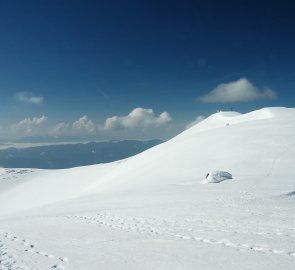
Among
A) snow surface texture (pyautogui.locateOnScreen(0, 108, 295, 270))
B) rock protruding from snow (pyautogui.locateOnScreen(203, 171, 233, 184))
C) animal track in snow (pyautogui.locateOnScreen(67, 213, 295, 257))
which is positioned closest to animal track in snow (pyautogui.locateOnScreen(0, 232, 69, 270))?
snow surface texture (pyautogui.locateOnScreen(0, 108, 295, 270))

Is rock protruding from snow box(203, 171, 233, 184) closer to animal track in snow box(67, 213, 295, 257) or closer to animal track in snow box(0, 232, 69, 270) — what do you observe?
animal track in snow box(67, 213, 295, 257)

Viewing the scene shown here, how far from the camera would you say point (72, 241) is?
41.5ft

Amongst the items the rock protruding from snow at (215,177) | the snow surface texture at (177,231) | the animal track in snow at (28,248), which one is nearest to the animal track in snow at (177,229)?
the snow surface texture at (177,231)

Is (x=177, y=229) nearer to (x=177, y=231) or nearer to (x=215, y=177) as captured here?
(x=177, y=231)

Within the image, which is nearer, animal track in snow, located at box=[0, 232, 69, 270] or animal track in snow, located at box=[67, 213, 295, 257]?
animal track in snow, located at box=[0, 232, 69, 270]

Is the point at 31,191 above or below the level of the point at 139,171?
below

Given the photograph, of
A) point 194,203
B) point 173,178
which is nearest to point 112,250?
point 194,203

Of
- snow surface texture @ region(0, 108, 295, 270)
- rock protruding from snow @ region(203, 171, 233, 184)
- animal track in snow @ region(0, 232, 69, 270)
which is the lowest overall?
animal track in snow @ region(0, 232, 69, 270)

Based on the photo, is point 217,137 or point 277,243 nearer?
point 277,243

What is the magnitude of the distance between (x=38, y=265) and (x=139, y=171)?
3982 cm

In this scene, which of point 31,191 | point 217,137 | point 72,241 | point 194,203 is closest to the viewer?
point 72,241

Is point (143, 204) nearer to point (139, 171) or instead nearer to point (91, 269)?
point (91, 269)

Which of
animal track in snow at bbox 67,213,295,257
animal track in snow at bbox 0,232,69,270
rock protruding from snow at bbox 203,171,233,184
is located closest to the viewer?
animal track in snow at bbox 0,232,69,270

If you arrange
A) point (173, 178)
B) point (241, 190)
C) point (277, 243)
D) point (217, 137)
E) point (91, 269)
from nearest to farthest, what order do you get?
point (91, 269) → point (277, 243) → point (241, 190) → point (173, 178) → point (217, 137)
